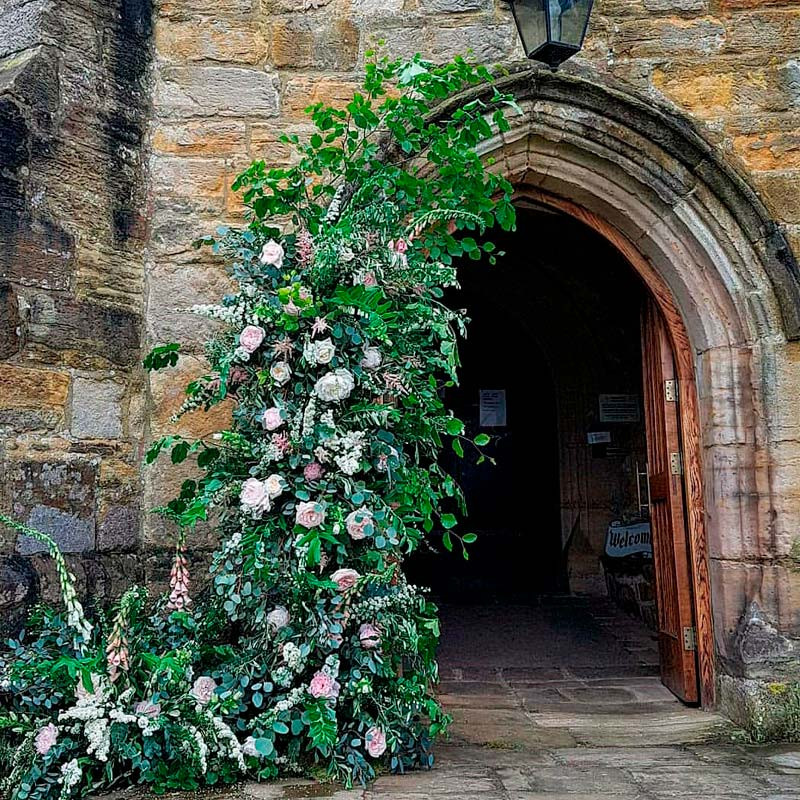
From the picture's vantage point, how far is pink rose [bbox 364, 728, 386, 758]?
264 cm

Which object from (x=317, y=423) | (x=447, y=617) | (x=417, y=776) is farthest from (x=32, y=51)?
(x=447, y=617)

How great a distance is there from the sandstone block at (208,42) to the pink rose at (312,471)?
1789mm

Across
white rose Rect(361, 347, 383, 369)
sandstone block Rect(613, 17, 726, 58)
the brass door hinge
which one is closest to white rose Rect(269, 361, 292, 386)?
white rose Rect(361, 347, 383, 369)

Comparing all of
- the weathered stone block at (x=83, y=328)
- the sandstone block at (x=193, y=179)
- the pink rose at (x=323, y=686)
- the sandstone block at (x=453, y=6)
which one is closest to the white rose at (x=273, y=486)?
the pink rose at (x=323, y=686)

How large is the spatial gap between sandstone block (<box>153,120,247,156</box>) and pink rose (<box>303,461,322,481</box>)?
1.47m

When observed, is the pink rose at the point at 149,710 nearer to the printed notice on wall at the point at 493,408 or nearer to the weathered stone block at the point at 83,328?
the weathered stone block at the point at 83,328

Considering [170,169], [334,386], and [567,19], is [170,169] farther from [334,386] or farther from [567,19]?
[567,19]

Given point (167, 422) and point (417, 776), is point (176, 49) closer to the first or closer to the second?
point (167, 422)

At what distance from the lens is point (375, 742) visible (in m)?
2.65

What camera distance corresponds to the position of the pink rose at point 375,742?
2.64m

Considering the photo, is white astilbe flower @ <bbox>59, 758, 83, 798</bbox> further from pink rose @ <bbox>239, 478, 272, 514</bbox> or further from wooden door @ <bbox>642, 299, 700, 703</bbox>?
wooden door @ <bbox>642, 299, 700, 703</bbox>

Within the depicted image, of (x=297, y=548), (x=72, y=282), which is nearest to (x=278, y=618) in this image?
(x=297, y=548)

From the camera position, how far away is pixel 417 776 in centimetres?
272

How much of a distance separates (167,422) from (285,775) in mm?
→ 1378
